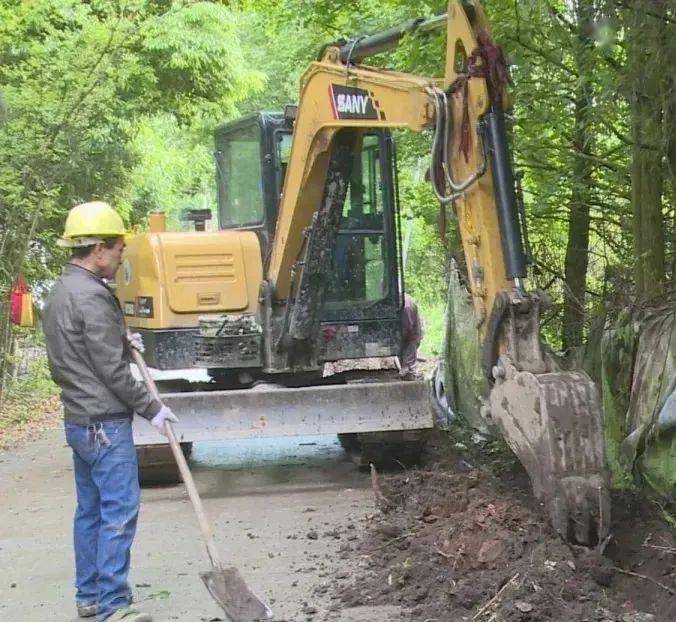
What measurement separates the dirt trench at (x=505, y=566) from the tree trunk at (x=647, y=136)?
165 centimetres

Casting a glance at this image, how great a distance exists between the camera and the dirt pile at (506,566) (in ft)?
14.6

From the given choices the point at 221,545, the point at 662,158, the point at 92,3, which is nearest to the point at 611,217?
the point at 662,158

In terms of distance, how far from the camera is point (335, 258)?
27.0 feet

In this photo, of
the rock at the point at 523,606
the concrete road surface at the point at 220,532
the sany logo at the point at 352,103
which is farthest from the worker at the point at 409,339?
the rock at the point at 523,606

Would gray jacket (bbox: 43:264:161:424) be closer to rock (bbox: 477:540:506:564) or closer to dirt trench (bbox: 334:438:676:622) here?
dirt trench (bbox: 334:438:676:622)

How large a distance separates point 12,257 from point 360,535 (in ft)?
25.6

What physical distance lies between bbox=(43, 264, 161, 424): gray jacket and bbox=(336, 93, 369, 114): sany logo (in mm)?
2623

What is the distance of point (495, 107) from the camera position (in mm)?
5465

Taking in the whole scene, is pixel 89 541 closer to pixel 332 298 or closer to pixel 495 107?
pixel 495 107

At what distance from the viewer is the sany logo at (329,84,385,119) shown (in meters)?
6.71

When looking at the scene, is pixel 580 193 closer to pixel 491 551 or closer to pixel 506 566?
pixel 491 551

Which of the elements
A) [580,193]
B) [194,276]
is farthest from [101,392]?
[580,193]

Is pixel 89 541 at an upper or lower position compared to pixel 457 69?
lower

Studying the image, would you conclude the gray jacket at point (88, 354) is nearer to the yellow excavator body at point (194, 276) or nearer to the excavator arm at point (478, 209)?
the excavator arm at point (478, 209)
